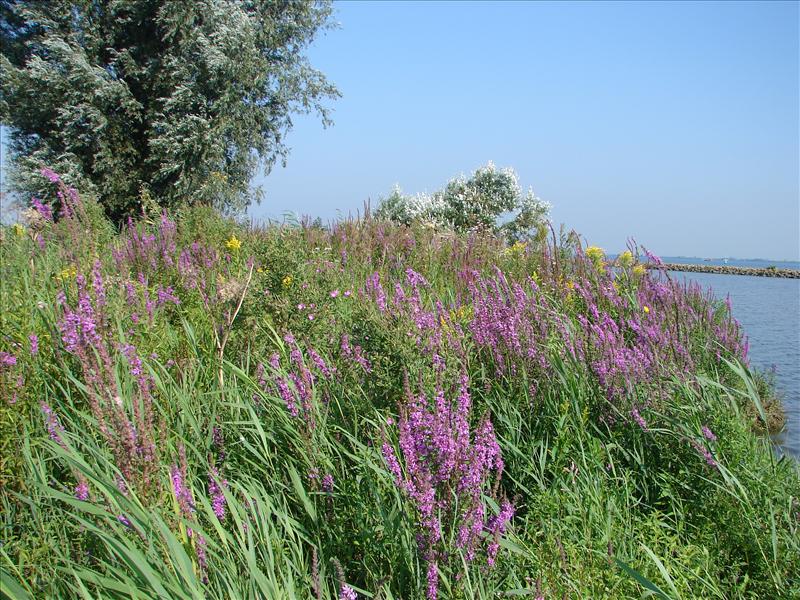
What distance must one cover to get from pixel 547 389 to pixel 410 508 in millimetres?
1351

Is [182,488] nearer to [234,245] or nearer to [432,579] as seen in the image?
[432,579]

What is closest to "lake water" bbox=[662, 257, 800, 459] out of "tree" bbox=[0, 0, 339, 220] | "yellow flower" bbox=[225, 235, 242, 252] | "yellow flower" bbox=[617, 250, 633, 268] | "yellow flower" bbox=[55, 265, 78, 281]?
"yellow flower" bbox=[617, 250, 633, 268]

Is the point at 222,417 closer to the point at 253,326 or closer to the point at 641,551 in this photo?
the point at 253,326

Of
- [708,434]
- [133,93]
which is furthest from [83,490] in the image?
[133,93]

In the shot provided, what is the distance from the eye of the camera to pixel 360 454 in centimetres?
238

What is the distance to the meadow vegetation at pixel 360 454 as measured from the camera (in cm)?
175

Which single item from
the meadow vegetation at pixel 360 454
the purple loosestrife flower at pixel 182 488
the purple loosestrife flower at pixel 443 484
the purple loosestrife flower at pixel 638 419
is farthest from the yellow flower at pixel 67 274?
the purple loosestrife flower at pixel 638 419

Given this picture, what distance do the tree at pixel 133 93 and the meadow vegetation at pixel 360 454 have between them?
14.1 m

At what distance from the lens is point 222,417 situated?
259 cm

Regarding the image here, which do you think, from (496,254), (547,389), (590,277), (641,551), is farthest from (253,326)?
(496,254)

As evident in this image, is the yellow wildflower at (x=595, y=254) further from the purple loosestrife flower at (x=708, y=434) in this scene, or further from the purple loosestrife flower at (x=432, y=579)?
the purple loosestrife flower at (x=432, y=579)

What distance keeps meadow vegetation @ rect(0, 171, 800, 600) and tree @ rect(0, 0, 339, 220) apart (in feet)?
46.2

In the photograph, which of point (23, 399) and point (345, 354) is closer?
point (23, 399)

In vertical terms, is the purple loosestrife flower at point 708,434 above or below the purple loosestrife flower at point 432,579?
above
